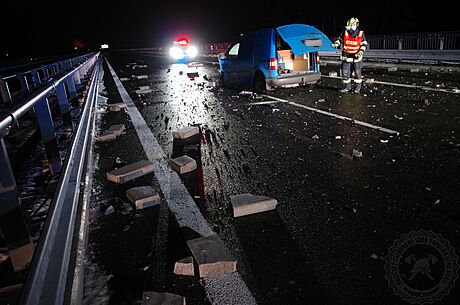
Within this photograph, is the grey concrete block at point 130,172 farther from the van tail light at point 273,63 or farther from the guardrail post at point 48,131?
the van tail light at point 273,63

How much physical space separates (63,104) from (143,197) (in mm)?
3360

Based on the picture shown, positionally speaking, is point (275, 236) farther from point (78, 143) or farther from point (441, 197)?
point (78, 143)

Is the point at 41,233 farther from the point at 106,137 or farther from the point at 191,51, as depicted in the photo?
the point at 191,51

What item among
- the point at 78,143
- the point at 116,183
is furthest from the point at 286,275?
the point at 78,143

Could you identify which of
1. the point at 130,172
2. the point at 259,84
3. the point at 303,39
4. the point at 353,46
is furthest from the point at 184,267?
the point at 259,84

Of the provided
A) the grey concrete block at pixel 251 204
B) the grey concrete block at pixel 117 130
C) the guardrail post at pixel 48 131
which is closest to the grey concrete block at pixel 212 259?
the grey concrete block at pixel 251 204

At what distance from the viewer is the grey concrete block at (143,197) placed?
3789mm

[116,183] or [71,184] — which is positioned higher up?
[71,184]

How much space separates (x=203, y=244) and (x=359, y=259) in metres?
1.25

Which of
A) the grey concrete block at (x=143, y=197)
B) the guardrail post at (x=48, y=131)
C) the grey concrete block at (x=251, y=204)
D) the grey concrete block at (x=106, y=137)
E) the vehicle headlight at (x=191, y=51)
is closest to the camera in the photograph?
the grey concrete block at (x=251, y=204)

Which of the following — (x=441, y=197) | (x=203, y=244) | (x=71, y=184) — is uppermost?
(x=71, y=184)

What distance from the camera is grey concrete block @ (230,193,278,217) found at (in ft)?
11.6

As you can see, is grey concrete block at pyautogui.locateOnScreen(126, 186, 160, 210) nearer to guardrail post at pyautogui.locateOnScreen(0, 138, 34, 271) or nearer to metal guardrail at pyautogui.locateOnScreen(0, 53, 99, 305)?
metal guardrail at pyautogui.locateOnScreen(0, 53, 99, 305)

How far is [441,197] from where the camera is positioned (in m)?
3.65
